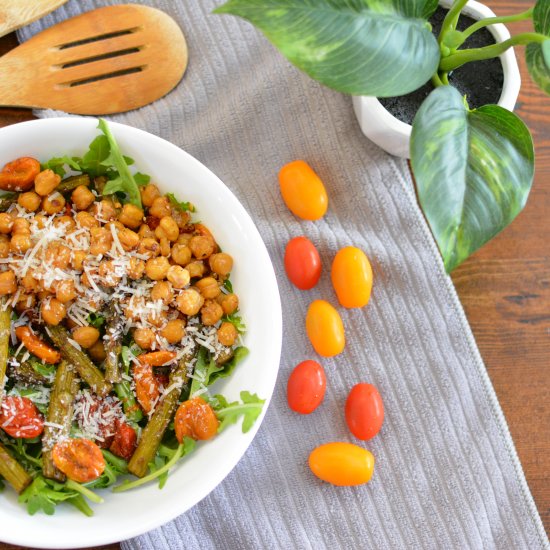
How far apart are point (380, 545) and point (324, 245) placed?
1.99 feet

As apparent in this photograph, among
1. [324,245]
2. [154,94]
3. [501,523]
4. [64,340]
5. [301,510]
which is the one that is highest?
[154,94]

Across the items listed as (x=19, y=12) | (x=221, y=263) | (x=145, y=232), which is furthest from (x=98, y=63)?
(x=221, y=263)

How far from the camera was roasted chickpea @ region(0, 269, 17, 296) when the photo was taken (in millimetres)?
1214

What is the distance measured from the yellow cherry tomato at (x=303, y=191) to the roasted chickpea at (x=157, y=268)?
0.34 m

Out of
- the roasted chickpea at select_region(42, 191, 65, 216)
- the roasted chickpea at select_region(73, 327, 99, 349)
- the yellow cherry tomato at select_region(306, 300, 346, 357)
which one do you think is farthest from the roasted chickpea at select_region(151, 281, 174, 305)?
the yellow cherry tomato at select_region(306, 300, 346, 357)

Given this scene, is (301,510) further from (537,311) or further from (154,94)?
(154,94)

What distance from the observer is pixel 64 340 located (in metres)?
1.25

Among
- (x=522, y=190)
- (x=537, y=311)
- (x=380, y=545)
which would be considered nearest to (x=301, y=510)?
(x=380, y=545)

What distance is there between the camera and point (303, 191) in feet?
4.86

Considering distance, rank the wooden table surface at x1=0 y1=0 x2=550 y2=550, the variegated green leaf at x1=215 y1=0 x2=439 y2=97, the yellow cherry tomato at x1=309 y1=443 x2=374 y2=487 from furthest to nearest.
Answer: the wooden table surface at x1=0 y1=0 x2=550 y2=550, the yellow cherry tomato at x1=309 y1=443 x2=374 y2=487, the variegated green leaf at x1=215 y1=0 x2=439 y2=97

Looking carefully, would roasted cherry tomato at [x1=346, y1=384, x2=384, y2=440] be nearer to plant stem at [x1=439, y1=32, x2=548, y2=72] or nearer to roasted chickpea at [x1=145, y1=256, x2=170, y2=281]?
roasted chickpea at [x1=145, y1=256, x2=170, y2=281]

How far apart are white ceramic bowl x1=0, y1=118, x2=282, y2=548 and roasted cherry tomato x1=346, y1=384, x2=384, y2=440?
28 cm

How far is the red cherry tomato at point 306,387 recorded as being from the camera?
1.45 meters

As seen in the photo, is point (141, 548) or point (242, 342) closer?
point (242, 342)
